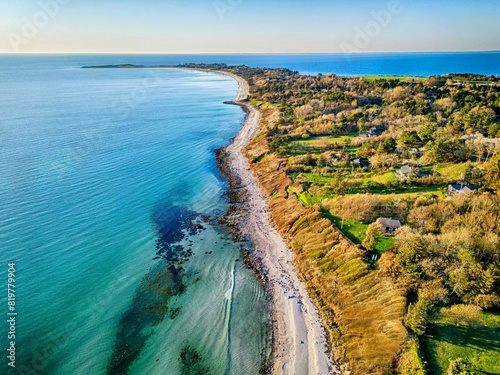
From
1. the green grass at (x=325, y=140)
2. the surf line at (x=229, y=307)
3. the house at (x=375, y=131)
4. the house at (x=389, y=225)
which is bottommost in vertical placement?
the surf line at (x=229, y=307)

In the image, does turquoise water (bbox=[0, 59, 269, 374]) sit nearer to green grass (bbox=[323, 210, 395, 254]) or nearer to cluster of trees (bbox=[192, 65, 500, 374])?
cluster of trees (bbox=[192, 65, 500, 374])

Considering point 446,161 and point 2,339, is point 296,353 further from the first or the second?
point 446,161

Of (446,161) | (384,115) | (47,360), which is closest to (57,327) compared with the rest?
(47,360)

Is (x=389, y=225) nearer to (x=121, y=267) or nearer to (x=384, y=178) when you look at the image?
(x=384, y=178)

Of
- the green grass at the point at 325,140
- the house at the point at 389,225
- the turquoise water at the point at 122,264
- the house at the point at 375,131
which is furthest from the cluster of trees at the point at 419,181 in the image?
Answer: the turquoise water at the point at 122,264

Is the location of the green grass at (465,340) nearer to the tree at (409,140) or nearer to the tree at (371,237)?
the tree at (371,237)

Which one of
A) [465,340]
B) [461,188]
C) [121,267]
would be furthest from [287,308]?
[461,188]

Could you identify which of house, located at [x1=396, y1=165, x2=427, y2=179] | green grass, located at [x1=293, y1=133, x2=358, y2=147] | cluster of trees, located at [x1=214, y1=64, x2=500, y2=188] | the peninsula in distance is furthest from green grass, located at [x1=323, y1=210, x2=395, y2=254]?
green grass, located at [x1=293, y1=133, x2=358, y2=147]
